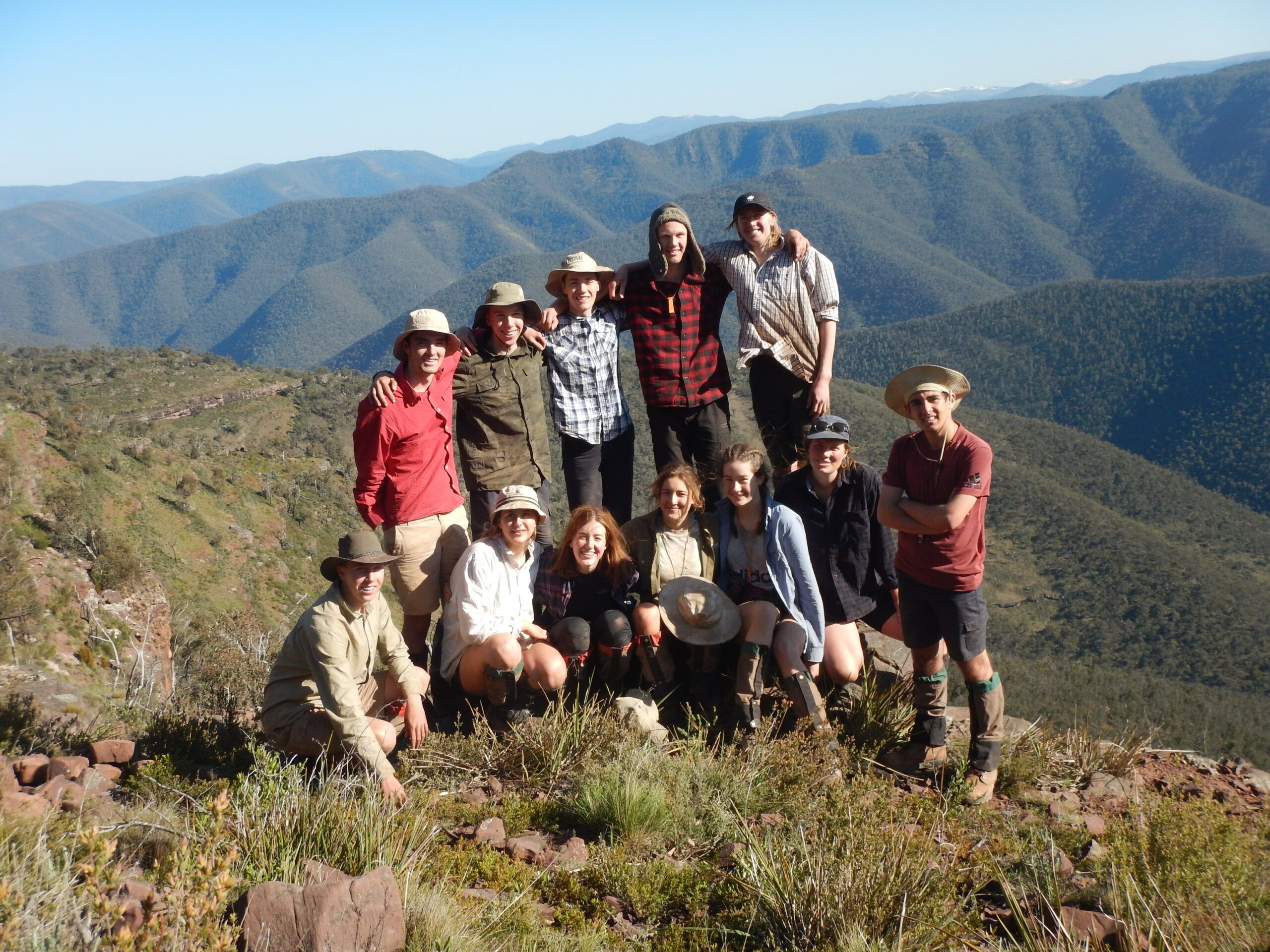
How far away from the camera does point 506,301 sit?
514cm

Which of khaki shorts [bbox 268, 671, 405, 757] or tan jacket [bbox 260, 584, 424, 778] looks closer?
tan jacket [bbox 260, 584, 424, 778]

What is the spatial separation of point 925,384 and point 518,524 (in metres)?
2.07

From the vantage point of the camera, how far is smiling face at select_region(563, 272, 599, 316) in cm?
529

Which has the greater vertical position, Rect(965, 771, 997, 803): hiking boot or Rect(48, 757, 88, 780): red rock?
Rect(48, 757, 88, 780): red rock

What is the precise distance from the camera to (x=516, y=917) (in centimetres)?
312


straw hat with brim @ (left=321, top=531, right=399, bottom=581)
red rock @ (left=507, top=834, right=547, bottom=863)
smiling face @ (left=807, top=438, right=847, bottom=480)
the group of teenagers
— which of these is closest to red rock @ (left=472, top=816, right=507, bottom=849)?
red rock @ (left=507, top=834, right=547, bottom=863)

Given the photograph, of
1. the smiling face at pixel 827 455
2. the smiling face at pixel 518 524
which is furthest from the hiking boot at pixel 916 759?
the smiling face at pixel 518 524

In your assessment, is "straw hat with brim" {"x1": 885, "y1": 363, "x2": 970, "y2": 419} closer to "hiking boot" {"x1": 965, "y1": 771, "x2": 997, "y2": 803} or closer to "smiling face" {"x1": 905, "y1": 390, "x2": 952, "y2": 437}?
"smiling face" {"x1": 905, "y1": 390, "x2": 952, "y2": 437}

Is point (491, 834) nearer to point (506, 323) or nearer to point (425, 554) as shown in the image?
point (425, 554)

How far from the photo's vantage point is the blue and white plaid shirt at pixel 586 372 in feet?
17.7

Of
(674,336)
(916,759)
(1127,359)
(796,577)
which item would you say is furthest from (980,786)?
(1127,359)

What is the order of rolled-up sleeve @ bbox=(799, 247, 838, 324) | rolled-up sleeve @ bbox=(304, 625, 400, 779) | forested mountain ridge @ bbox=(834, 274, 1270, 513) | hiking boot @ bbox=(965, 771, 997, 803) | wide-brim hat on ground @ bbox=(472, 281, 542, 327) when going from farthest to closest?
forested mountain ridge @ bbox=(834, 274, 1270, 513)
rolled-up sleeve @ bbox=(799, 247, 838, 324)
wide-brim hat on ground @ bbox=(472, 281, 542, 327)
hiking boot @ bbox=(965, 771, 997, 803)
rolled-up sleeve @ bbox=(304, 625, 400, 779)

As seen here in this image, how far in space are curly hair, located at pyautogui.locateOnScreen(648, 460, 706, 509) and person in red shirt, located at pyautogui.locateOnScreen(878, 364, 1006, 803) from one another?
939mm

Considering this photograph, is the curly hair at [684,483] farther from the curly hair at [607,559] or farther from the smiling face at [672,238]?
the smiling face at [672,238]
